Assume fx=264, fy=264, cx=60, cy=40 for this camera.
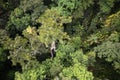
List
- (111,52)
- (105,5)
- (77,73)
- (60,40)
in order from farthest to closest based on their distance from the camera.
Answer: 1. (105,5)
2. (111,52)
3. (60,40)
4. (77,73)

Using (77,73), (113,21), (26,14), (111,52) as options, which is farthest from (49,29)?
(113,21)

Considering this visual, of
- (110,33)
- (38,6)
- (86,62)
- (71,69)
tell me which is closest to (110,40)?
(110,33)

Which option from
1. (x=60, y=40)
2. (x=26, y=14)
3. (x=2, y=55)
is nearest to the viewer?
(x=60, y=40)

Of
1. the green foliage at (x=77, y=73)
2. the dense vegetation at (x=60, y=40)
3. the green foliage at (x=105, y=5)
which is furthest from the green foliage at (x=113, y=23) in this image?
the green foliage at (x=77, y=73)

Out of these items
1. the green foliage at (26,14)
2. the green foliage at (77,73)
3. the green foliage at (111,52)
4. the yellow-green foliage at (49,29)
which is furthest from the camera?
the green foliage at (26,14)

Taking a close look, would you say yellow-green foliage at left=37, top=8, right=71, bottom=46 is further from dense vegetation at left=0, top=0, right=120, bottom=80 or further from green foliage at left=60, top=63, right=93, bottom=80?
green foliage at left=60, top=63, right=93, bottom=80

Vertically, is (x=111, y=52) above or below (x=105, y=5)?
below

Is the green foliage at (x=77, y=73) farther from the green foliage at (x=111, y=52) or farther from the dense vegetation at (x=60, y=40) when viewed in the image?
the green foliage at (x=111, y=52)

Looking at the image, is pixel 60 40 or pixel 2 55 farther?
pixel 2 55

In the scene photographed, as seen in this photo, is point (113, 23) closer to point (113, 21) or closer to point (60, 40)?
point (113, 21)
